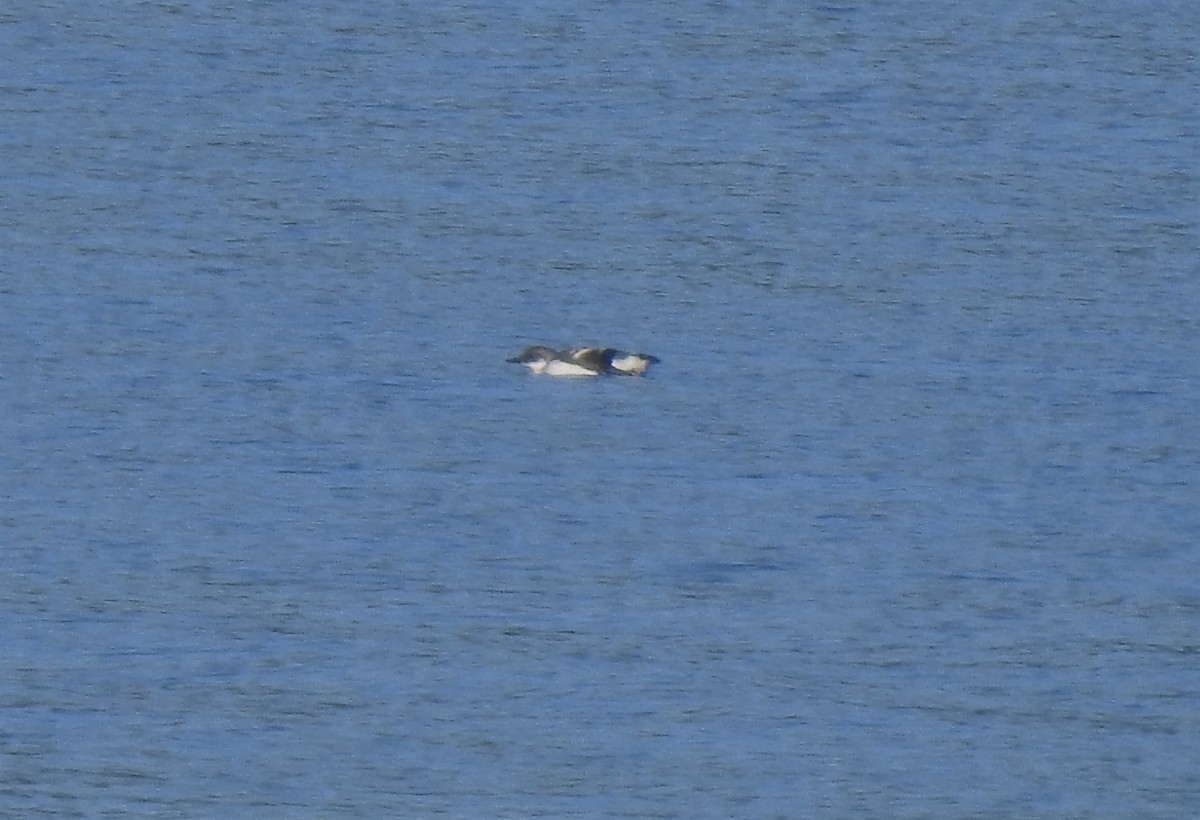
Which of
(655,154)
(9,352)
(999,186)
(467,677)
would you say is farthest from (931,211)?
(467,677)

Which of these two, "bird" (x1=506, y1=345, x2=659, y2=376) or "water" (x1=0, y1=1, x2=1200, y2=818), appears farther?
"bird" (x1=506, y1=345, x2=659, y2=376)

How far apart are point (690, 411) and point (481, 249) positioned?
2.10 m

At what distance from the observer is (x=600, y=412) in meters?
12.1

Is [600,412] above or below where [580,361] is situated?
below

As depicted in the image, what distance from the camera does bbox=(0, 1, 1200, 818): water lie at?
8.82 meters

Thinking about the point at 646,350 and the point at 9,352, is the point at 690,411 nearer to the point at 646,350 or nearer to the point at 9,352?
the point at 646,350

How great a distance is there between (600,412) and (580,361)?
306 millimetres

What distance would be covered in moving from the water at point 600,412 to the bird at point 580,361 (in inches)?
4.1

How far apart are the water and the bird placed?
10 centimetres

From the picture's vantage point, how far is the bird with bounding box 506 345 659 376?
40.4 feet

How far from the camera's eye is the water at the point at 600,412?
28.9 ft

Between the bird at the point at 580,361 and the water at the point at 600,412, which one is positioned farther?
the bird at the point at 580,361

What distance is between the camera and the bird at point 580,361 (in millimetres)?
12312

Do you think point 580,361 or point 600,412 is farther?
point 580,361
